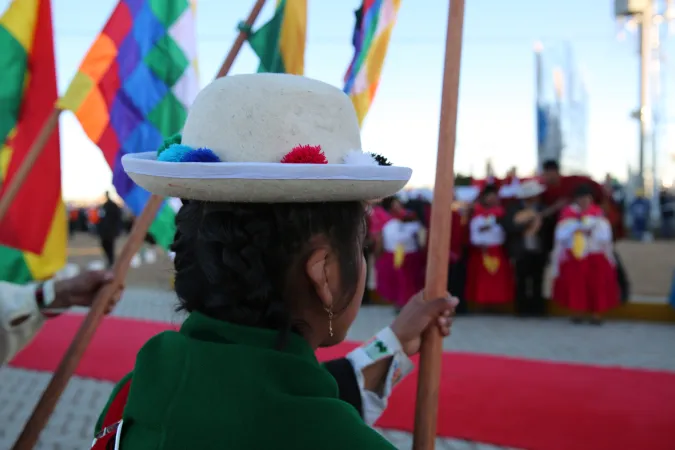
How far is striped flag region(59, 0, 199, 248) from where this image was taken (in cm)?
353

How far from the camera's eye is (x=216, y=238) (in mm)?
1191

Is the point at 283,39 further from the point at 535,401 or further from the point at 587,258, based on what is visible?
the point at 587,258

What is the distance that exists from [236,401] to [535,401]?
3.87 meters

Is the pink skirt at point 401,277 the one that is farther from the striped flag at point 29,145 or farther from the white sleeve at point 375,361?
the white sleeve at point 375,361

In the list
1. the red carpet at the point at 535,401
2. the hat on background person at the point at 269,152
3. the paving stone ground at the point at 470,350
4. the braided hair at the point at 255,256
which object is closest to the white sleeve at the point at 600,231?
the paving stone ground at the point at 470,350

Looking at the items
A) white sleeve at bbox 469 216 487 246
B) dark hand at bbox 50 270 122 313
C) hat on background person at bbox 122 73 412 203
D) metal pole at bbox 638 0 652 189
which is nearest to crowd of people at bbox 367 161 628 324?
white sleeve at bbox 469 216 487 246

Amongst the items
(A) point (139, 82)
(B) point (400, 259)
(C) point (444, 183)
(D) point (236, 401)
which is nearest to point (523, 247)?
(B) point (400, 259)

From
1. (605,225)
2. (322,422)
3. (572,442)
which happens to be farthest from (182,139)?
(605,225)

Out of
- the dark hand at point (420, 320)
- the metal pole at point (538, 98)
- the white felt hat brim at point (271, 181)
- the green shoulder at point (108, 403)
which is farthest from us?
the metal pole at point (538, 98)

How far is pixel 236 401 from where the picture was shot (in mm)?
1027

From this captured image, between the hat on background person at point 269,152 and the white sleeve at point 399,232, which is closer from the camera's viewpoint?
the hat on background person at point 269,152

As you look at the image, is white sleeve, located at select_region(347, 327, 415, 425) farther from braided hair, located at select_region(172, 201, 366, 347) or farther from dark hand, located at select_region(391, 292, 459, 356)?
braided hair, located at select_region(172, 201, 366, 347)

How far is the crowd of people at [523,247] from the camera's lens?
25.5 feet

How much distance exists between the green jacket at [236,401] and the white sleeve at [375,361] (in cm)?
68
